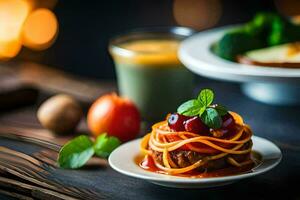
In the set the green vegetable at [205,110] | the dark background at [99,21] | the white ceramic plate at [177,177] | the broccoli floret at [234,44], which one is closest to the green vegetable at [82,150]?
the white ceramic plate at [177,177]

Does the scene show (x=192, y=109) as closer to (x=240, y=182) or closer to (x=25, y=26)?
(x=240, y=182)

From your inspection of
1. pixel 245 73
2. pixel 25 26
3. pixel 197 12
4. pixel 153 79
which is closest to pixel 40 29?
pixel 25 26

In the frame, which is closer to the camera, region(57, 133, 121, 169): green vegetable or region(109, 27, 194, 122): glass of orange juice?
region(57, 133, 121, 169): green vegetable

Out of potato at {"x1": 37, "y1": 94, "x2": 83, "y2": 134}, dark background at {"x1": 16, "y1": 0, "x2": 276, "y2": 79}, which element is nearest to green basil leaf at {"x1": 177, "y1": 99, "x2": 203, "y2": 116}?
potato at {"x1": 37, "y1": 94, "x2": 83, "y2": 134}

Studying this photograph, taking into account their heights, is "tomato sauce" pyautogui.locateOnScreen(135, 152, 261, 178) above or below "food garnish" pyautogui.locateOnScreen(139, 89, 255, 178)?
below

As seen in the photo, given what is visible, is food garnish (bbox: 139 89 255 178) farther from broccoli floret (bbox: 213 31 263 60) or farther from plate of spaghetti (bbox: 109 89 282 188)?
broccoli floret (bbox: 213 31 263 60)

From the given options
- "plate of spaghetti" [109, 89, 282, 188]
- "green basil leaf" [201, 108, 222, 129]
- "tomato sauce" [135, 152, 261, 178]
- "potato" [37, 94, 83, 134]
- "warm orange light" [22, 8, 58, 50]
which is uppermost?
"green basil leaf" [201, 108, 222, 129]

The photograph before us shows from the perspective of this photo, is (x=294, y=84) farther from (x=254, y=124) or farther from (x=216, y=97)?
(x=216, y=97)
